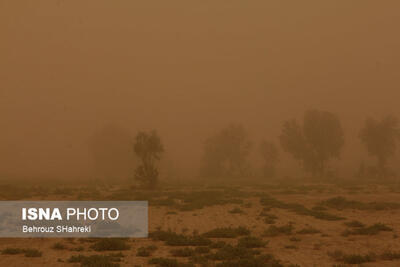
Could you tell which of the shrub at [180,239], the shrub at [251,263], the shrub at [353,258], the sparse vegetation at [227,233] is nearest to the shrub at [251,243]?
the shrub at [180,239]

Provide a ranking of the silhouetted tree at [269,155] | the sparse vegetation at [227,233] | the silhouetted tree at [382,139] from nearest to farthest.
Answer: the sparse vegetation at [227,233], the silhouetted tree at [382,139], the silhouetted tree at [269,155]

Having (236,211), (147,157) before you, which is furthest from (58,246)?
(147,157)

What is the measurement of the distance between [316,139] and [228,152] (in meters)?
22.4

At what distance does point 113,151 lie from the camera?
93500 mm

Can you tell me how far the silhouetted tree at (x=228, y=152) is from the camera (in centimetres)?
8606

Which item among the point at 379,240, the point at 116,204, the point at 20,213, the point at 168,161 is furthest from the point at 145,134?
the point at 168,161

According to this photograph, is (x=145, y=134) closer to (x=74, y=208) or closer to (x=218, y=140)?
(x=74, y=208)

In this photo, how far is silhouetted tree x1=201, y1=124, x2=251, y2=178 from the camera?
86.1 meters

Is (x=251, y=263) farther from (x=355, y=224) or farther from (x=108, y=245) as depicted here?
(x=355, y=224)

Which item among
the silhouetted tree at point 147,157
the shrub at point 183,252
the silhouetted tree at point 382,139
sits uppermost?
the silhouetted tree at point 382,139

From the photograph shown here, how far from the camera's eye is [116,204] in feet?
108

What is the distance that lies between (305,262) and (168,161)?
83443 mm

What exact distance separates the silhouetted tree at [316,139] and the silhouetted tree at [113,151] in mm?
41014

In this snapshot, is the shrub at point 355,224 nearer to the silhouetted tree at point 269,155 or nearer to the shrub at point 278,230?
the shrub at point 278,230
